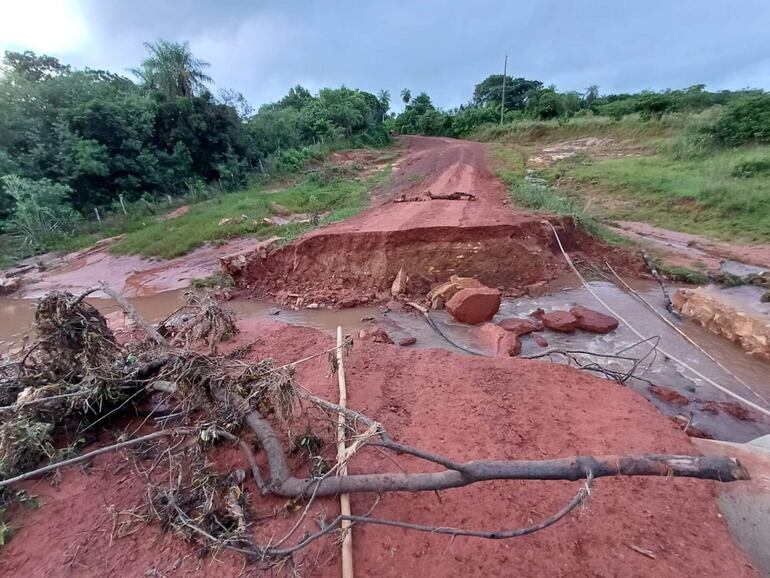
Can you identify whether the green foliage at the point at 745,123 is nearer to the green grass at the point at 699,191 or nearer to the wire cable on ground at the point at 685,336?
the green grass at the point at 699,191

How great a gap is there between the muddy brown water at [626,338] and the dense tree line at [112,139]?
7.86 meters

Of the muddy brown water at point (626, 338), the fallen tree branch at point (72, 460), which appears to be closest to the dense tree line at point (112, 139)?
the muddy brown water at point (626, 338)

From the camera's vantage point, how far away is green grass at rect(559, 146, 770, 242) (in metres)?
9.93

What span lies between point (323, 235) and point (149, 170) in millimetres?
12924

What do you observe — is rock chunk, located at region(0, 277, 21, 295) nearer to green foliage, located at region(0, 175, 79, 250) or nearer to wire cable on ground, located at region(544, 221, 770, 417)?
green foliage, located at region(0, 175, 79, 250)

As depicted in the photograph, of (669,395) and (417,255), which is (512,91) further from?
(669,395)

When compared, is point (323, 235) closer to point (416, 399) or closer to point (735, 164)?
point (416, 399)

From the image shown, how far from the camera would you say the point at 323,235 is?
8914mm

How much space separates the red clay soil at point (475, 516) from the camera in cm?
216

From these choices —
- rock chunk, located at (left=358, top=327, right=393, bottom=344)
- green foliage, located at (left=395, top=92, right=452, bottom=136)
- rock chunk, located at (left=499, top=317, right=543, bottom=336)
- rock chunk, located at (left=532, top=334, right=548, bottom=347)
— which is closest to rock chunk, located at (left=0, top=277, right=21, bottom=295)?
rock chunk, located at (left=358, top=327, right=393, bottom=344)

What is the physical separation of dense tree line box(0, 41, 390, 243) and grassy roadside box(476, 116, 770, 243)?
14.4 m

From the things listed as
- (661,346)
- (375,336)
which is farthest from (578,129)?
(375,336)

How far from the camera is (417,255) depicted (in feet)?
27.2

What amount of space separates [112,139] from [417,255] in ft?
51.3
